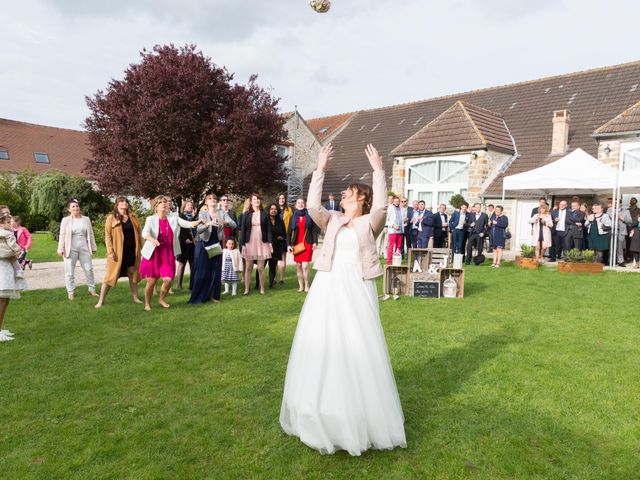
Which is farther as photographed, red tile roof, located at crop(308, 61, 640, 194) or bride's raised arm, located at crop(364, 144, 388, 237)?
red tile roof, located at crop(308, 61, 640, 194)

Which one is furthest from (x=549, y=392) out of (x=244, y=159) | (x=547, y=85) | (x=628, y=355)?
(x=547, y=85)

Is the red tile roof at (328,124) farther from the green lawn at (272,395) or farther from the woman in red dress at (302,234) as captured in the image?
the green lawn at (272,395)

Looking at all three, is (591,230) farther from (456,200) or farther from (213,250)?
(213,250)

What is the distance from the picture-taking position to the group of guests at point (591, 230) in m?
15.4

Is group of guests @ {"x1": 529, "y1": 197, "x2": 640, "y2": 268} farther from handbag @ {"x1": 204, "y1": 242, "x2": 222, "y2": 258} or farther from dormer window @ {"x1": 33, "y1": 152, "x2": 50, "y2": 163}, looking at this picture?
dormer window @ {"x1": 33, "y1": 152, "x2": 50, "y2": 163}

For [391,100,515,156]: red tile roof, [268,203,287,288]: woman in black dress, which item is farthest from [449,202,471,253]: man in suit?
[268,203,287,288]: woman in black dress

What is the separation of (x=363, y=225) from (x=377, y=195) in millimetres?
288

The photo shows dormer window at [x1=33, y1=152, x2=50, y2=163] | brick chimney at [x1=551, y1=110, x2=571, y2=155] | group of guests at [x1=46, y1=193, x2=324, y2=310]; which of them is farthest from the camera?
dormer window at [x1=33, y1=152, x2=50, y2=163]

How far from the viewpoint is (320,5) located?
637 cm

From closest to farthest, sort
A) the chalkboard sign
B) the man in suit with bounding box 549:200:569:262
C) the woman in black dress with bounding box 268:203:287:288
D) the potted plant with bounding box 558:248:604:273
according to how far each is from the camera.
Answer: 1. the chalkboard sign
2. the woman in black dress with bounding box 268:203:287:288
3. the potted plant with bounding box 558:248:604:273
4. the man in suit with bounding box 549:200:569:262

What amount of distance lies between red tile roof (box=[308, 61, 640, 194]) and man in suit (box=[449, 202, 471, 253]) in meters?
5.85

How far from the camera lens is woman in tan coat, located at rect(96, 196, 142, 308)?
29.3 feet

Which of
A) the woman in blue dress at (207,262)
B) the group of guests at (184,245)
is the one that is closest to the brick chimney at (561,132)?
the group of guests at (184,245)

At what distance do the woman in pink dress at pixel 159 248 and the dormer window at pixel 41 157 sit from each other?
4623 centimetres
